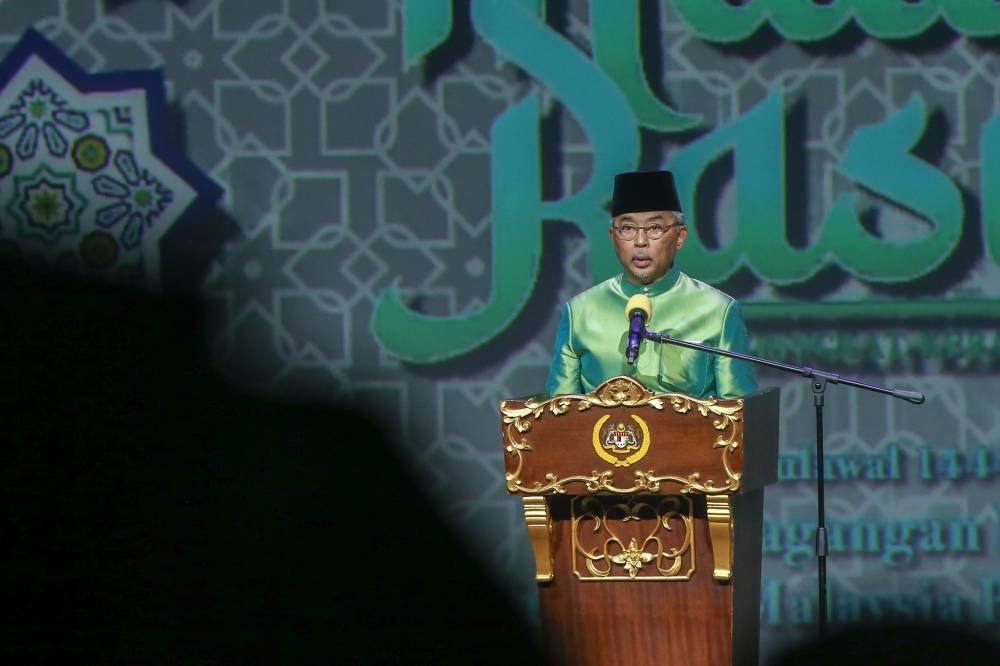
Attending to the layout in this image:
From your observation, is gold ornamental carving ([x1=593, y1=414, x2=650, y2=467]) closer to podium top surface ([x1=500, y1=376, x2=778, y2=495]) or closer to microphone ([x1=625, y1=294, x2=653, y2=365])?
podium top surface ([x1=500, y1=376, x2=778, y2=495])

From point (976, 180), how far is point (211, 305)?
297cm

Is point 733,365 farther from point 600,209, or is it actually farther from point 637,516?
point 600,209

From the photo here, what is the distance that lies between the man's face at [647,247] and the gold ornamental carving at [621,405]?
51 centimetres

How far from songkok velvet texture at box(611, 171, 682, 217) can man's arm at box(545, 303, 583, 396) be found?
0.38m

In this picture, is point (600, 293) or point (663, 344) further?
point (600, 293)

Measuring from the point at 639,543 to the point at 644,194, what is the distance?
111 cm

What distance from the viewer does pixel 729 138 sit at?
299 inches

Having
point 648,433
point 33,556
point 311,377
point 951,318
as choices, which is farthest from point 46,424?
point 951,318

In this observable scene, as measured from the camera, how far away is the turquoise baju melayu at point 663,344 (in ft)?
20.3

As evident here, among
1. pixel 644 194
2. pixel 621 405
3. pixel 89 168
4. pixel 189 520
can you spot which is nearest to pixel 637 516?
pixel 621 405

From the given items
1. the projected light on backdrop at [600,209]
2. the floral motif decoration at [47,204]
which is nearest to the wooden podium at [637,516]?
the projected light on backdrop at [600,209]

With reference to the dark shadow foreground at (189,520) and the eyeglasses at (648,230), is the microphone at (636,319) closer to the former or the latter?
the eyeglasses at (648,230)

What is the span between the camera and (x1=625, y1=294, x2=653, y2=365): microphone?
5969 mm

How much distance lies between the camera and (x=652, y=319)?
Answer: 6234mm
